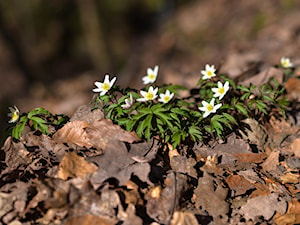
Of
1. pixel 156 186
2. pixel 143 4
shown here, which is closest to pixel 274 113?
pixel 156 186

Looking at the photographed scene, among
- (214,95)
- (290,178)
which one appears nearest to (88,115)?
(214,95)

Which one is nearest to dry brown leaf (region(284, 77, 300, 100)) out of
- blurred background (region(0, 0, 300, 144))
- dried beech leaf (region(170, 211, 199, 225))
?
dried beech leaf (region(170, 211, 199, 225))

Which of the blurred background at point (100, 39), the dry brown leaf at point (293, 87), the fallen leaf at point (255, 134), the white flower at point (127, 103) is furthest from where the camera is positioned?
the blurred background at point (100, 39)

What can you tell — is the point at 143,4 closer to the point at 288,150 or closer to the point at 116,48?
the point at 116,48

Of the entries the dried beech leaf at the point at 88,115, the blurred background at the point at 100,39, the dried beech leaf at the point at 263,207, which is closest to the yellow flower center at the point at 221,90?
the dried beech leaf at the point at 263,207

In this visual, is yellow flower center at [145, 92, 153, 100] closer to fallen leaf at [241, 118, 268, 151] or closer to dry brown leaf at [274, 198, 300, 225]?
fallen leaf at [241, 118, 268, 151]

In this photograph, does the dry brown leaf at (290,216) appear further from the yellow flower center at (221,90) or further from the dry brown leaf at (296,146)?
the yellow flower center at (221,90)

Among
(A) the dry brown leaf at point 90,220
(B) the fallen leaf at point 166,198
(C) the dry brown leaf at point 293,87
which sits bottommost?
(A) the dry brown leaf at point 90,220
